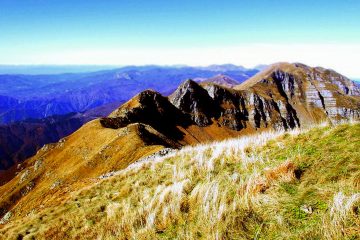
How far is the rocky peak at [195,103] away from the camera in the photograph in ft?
414

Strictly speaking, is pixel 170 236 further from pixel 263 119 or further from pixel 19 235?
pixel 263 119

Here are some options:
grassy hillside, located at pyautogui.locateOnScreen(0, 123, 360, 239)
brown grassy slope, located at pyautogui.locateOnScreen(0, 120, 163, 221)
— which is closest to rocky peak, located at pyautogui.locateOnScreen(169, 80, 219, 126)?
brown grassy slope, located at pyautogui.locateOnScreen(0, 120, 163, 221)

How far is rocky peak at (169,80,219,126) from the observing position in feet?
414

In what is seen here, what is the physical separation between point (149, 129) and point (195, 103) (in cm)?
7209

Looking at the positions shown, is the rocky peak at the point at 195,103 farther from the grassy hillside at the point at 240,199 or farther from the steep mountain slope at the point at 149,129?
the grassy hillside at the point at 240,199

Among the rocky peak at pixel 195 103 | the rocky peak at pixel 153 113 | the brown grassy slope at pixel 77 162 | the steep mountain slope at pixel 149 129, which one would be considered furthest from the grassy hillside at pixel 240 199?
the rocky peak at pixel 195 103

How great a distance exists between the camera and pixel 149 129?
59.5m

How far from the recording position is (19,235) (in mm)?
10820

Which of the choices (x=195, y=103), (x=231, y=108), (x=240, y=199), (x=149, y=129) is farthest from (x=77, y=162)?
(x=231, y=108)

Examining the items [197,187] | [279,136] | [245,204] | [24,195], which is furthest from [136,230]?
[24,195]

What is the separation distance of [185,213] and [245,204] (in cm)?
177

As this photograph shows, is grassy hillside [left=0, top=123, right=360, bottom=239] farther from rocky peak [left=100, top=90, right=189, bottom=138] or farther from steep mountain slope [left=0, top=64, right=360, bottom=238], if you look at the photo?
rocky peak [left=100, top=90, right=189, bottom=138]

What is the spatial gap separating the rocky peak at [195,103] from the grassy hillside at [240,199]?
112043 millimetres

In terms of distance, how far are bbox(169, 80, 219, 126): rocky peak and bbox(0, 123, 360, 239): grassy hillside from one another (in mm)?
112043
